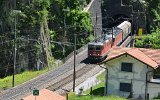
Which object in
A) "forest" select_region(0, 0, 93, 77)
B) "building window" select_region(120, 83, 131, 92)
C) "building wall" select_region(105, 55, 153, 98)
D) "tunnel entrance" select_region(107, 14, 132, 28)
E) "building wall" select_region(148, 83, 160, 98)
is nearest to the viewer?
"building wall" select_region(148, 83, 160, 98)

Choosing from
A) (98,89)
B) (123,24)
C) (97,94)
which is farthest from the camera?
(123,24)

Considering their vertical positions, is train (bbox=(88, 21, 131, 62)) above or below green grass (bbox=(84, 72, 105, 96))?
above

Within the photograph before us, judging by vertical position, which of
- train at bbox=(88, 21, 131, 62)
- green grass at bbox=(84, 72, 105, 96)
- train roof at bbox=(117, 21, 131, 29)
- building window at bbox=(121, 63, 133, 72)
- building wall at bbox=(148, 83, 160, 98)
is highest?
train roof at bbox=(117, 21, 131, 29)

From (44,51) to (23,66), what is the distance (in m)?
4.94

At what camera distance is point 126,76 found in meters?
61.2

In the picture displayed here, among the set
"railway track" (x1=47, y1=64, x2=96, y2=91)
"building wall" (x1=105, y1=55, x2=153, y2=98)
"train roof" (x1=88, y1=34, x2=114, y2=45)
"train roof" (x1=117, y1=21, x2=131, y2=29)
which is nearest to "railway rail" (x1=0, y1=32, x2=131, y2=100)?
"railway track" (x1=47, y1=64, x2=96, y2=91)

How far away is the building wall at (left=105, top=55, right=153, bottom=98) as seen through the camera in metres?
60.5

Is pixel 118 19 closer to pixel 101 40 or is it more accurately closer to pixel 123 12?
pixel 123 12

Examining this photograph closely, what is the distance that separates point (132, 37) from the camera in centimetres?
9656

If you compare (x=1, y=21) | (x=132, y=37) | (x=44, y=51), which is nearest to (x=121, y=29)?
(x=132, y=37)

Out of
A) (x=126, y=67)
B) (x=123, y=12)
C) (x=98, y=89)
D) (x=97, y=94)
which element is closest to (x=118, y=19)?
(x=123, y=12)

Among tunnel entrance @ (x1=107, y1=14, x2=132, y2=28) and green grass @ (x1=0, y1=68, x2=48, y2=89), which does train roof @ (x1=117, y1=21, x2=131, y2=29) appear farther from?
green grass @ (x1=0, y1=68, x2=48, y2=89)

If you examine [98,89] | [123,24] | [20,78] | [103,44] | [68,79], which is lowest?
[98,89]

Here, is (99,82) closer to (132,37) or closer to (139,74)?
(139,74)
